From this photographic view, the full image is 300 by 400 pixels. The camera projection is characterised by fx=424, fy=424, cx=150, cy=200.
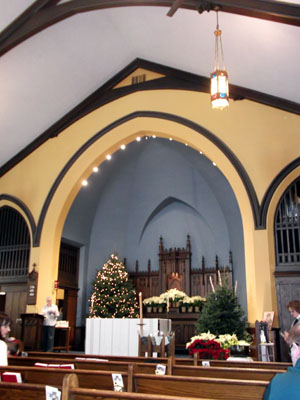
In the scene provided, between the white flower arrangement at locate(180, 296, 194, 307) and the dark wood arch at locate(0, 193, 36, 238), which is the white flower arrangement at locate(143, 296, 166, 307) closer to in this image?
the white flower arrangement at locate(180, 296, 194, 307)

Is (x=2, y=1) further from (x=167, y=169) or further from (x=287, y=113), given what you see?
(x=167, y=169)

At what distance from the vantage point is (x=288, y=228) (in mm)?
8031

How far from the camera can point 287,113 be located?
8.28 metres

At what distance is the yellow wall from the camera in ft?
26.2

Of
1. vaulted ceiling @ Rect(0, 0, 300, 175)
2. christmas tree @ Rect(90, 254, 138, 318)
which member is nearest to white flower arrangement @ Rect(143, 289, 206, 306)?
christmas tree @ Rect(90, 254, 138, 318)

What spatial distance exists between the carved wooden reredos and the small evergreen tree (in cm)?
429

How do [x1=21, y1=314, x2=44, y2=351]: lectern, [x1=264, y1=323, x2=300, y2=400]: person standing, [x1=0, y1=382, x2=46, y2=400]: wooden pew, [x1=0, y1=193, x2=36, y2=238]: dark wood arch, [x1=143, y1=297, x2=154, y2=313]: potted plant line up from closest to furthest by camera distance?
[x1=264, y1=323, x2=300, y2=400]: person standing
[x1=0, y1=382, x2=46, y2=400]: wooden pew
[x1=21, y1=314, x2=44, y2=351]: lectern
[x1=0, y1=193, x2=36, y2=238]: dark wood arch
[x1=143, y1=297, x2=154, y2=313]: potted plant

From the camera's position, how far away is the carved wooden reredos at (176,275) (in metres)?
12.4

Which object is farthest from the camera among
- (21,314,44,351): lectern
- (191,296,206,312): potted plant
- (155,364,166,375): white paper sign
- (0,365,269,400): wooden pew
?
(191,296,206,312): potted plant

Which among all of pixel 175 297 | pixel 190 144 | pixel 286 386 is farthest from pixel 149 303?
pixel 286 386

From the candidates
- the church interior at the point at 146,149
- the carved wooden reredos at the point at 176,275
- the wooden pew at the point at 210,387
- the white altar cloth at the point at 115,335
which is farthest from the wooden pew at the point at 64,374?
Result: the carved wooden reredos at the point at 176,275

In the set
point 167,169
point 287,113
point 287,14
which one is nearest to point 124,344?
point 287,113

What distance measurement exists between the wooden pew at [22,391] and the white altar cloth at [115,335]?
4908mm

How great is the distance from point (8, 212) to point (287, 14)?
327 inches
